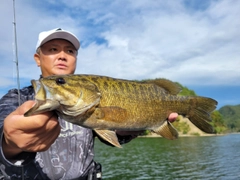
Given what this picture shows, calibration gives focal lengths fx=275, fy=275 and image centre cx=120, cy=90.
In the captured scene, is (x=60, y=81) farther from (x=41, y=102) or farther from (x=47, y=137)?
(x=47, y=137)

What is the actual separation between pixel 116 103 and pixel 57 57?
1524mm

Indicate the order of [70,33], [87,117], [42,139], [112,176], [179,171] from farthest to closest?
1. [179,171]
2. [112,176]
3. [70,33]
4. [87,117]
5. [42,139]

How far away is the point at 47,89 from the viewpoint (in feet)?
9.05

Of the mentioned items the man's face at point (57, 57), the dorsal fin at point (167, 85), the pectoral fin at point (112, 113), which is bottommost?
the pectoral fin at point (112, 113)

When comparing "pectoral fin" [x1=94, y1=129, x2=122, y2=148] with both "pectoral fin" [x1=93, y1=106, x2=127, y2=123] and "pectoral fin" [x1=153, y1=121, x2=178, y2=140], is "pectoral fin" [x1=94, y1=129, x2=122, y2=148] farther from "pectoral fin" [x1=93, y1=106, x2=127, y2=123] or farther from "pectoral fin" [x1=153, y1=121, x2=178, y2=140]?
"pectoral fin" [x1=153, y1=121, x2=178, y2=140]


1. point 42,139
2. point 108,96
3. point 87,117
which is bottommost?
point 42,139

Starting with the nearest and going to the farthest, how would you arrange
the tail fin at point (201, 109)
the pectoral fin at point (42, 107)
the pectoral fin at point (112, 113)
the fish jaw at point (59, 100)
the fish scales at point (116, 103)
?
the pectoral fin at point (42, 107)
the fish jaw at point (59, 100)
the fish scales at point (116, 103)
the pectoral fin at point (112, 113)
the tail fin at point (201, 109)

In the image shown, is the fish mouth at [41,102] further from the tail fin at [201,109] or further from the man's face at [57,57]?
the tail fin at [201,109]

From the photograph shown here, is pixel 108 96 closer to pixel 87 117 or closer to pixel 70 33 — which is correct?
pixel 87 117

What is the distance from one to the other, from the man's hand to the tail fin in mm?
2715

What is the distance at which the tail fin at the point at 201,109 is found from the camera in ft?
15.1

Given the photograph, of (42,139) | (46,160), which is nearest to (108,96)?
(42,139)

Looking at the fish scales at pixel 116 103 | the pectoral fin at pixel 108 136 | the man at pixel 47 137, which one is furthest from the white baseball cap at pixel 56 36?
the pectoral fin at pixel 108 136

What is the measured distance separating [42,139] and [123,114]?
3.81 feet
